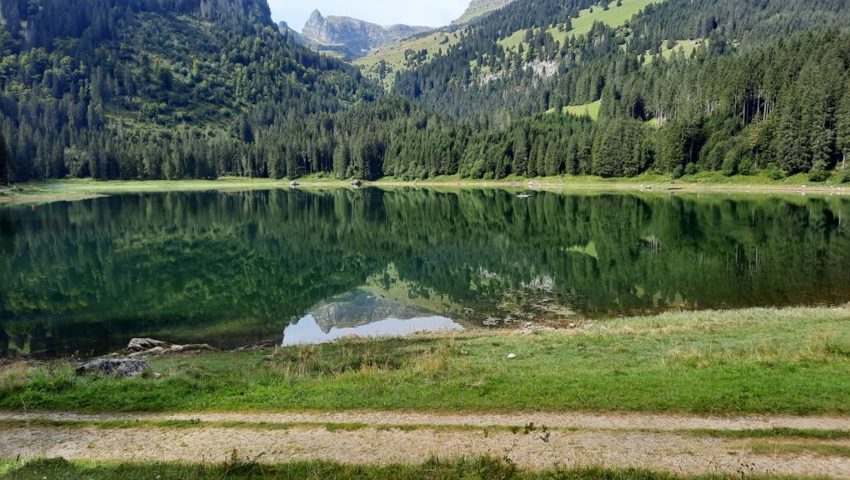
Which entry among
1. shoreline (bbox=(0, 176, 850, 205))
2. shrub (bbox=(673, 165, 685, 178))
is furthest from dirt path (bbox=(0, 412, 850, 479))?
shrub (bbox=(673, 165, 685, 178))

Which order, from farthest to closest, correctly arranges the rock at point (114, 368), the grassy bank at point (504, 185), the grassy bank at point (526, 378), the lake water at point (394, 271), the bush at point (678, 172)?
1. the bush at point (678, 172)
2. the grassy bank at point (504, 185)
3. the lake water at point (394, 271)
4. the rock at point (114, 368)
5. the grassy bank at point (526, 378)

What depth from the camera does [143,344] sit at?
1130 inches

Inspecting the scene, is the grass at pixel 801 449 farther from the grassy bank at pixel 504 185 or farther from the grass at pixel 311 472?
the grassy bank at pixel 504 185

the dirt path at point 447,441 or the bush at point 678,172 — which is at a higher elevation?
the bush at point 678,172

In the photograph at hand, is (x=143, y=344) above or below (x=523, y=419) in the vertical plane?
below

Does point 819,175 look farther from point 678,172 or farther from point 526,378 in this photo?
point 526,378

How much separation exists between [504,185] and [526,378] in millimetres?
153254

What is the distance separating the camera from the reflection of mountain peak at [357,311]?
3628 centimetres

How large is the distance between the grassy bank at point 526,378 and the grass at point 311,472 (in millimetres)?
3778

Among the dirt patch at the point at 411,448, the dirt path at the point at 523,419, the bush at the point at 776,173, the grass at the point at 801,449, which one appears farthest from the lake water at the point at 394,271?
the bush at the point at 776,173

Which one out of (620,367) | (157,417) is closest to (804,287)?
(620,367)

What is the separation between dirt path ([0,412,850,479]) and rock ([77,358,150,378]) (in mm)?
4743

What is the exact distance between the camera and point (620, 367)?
18156 mm

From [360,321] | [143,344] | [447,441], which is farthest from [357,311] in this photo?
[447,441]
